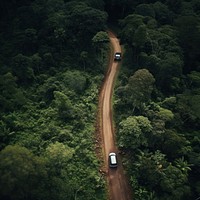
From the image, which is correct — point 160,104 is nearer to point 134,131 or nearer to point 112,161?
point 134,131

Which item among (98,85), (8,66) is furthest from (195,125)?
(8,66)

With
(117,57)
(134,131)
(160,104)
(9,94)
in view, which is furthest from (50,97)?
(160,104)

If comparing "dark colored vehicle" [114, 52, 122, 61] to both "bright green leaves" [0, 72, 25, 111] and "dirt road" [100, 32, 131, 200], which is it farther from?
"bright green leaves" [0, 72, 25, 111]

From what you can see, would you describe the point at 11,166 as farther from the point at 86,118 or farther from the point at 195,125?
the point at 195,125

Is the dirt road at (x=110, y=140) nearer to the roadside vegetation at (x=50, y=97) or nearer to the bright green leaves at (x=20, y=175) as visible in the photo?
the roadside vegetation at (x=50, y=97)

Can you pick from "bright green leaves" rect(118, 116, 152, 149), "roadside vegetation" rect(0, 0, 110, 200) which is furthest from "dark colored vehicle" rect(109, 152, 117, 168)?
"bright green leaves" rect(118, 116, 152, 149)

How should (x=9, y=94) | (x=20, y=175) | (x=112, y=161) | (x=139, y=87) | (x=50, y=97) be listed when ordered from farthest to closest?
1. (x=50, y=97)
2. (x=9, y=94)
3. (x=139, y=87)
4. (x=112, y=161)
5. (x=20, y=175)
